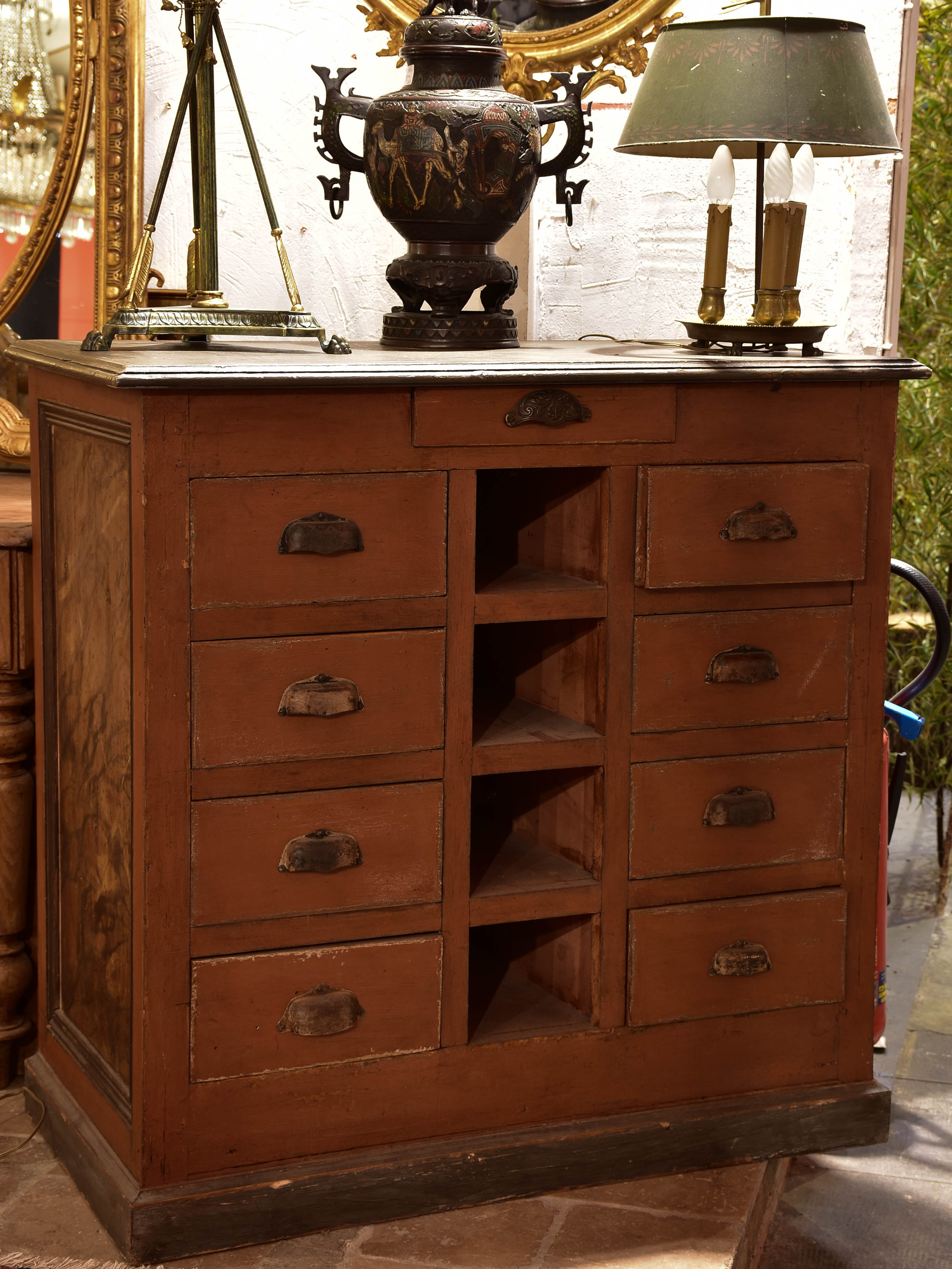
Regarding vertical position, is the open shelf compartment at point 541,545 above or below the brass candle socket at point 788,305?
below

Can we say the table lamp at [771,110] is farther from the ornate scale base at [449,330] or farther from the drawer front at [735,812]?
the drawer front at [735,812]

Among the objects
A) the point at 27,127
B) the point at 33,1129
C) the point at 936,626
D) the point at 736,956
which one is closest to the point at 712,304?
the point at 936,626

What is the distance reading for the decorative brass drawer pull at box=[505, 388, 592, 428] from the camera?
1998 millimetres

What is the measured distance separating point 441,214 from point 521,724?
75 centimetres

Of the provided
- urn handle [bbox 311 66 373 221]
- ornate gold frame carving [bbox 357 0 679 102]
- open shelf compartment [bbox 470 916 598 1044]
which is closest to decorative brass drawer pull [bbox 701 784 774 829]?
open shelf compartment [bbox 470 916 598 1044]

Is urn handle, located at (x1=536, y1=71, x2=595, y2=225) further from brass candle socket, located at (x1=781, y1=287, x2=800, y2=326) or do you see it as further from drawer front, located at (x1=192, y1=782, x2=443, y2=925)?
drawer front, located at (x1=192, y1=782, x2=443, y2=925)

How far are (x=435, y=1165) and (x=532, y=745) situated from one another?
1.92 feet

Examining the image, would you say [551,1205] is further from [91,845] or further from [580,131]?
[580,131]

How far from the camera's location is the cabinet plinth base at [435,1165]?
1981 millimetres

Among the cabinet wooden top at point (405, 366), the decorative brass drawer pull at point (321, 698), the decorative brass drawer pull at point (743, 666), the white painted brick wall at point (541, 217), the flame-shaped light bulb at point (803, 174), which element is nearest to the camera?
the cabinet wooden top at point (405, 366)

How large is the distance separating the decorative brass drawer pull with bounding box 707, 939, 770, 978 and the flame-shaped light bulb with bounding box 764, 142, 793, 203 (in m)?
1.10

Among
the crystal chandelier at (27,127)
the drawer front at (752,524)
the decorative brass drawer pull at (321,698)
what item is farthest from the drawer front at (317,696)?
the crystal chandelier at (27,127)

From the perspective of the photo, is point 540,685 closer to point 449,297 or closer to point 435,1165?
point 449,297

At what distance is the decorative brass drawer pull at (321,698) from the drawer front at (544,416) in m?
0.32
